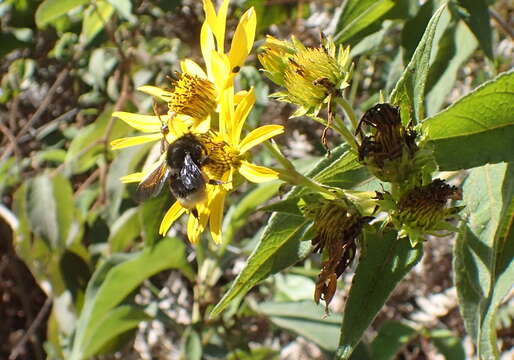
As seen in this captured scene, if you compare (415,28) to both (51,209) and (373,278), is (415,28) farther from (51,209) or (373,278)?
(51,209)

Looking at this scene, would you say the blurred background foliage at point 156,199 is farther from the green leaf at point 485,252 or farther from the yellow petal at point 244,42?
the green leaf at point 485,252

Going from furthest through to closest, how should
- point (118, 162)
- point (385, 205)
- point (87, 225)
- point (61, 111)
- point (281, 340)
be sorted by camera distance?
point (61, 111), point (281, 340), point (87, 225), point (118, 162), point (385, 205)

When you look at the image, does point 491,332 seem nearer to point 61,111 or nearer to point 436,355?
point 436,355

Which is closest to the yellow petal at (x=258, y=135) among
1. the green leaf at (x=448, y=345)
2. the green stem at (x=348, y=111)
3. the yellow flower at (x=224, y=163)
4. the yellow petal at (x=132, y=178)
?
the yellow flower at (x=224, y=163)

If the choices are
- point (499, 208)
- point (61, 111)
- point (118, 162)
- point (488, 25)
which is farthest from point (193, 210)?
point (61, 111)

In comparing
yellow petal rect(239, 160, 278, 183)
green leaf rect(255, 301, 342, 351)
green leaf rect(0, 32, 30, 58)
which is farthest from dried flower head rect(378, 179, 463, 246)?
green leaf rect(0, 32, 30, 58)

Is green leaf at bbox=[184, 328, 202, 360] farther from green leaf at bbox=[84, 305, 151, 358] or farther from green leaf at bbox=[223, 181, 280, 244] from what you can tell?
green leaf at bbox=[223, 181, 280, 244]
